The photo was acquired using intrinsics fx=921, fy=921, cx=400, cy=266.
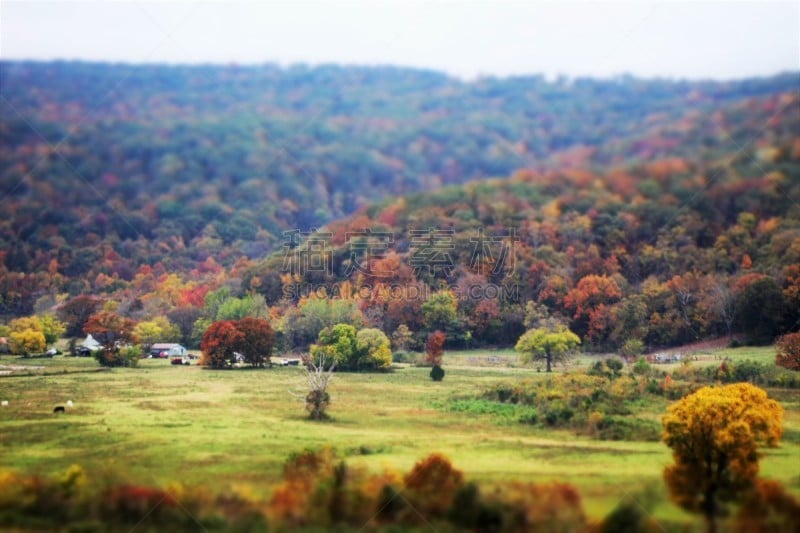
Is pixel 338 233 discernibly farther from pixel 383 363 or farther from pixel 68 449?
pixel 68 449

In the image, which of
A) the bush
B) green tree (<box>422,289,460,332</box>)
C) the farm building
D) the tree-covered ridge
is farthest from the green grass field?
the farm building

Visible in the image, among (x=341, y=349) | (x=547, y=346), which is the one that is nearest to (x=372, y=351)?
(x=341, y=349)

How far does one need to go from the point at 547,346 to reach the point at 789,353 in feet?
25.7

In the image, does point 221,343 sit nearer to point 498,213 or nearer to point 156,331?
point 156,331

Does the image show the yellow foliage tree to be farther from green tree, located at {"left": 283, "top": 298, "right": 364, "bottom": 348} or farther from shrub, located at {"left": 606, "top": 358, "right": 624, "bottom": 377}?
shrub, located at {"left": 606, "top": 358, "right": 624, "bottom": 377}

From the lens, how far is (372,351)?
1304 inches

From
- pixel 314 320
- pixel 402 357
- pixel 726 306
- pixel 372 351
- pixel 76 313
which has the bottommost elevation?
pixel 402 357

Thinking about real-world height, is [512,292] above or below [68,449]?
above

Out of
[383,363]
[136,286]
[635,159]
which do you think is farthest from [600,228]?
[136,286]

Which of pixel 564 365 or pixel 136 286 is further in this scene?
pixel 136 286

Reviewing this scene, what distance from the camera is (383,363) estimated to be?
33281mm

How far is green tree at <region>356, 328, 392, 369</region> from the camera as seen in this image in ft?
109

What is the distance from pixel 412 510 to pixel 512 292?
2465 centimetres

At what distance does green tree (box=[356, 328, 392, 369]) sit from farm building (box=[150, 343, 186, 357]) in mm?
9801
